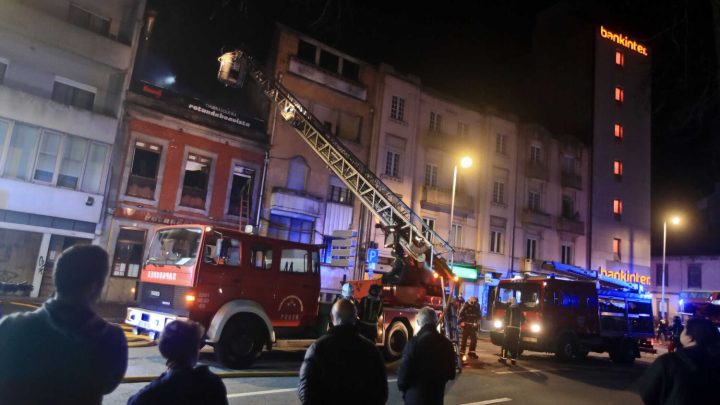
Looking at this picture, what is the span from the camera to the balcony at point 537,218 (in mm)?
33000

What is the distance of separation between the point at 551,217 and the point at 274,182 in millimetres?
20817

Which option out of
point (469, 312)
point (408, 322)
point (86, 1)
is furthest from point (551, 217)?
point (86, 1)

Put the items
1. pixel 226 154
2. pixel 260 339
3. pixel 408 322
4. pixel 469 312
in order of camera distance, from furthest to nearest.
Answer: pixel 226 154 < pixel 469 312 < pixel 408 322 < pixel 260 339

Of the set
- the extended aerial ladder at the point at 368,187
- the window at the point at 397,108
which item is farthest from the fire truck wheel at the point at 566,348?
the window at the point at 397,108

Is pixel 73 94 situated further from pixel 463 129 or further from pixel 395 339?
pixel 463 129

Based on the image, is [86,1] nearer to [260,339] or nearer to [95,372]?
[260,339]

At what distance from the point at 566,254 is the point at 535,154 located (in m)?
7.64

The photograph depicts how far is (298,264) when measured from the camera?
11125 mm

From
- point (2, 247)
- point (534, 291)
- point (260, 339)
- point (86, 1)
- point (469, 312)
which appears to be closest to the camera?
point (260, 339)

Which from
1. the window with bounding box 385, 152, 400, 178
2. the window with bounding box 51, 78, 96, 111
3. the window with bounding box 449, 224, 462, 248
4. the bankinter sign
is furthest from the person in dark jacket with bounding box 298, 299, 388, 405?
the bankinter sign

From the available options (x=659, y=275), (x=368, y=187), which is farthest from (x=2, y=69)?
(x=659, y=275)

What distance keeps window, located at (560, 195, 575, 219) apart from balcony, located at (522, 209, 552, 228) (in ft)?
7.50

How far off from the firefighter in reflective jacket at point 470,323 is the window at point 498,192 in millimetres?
18570

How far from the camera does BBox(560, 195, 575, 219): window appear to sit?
35844 millimetres
